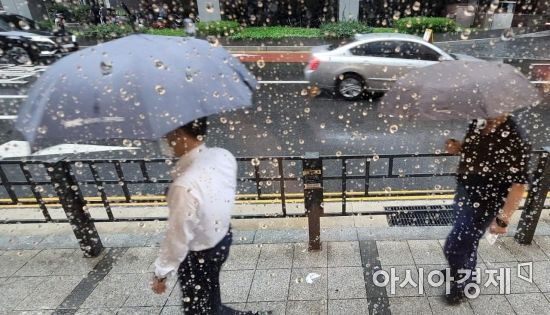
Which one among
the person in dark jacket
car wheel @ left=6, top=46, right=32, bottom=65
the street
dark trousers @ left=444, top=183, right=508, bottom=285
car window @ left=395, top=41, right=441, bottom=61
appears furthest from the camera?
car wheel @ left=6, top=46, right=32, bottom=65

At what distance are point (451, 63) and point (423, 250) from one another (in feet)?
5.00

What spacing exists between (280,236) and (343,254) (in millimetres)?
568

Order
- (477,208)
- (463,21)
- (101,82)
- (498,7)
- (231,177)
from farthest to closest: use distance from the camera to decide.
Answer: (498,7) < (463,21) < (477,208) < (231,177) < (101,82)

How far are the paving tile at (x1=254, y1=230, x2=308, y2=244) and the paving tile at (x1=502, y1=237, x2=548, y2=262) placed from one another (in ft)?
5.28

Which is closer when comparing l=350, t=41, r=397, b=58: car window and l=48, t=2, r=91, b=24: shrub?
l=350, t=41, r=397, b=58: car window

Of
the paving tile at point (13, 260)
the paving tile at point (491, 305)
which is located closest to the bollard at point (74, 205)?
the paving tile at point (13, 260)

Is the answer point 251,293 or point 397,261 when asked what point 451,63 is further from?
point 251,293

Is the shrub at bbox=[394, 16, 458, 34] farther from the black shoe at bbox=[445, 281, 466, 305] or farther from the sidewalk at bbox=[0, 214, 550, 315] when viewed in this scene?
the black shoe at bbox=[445, 281, 466, 305]

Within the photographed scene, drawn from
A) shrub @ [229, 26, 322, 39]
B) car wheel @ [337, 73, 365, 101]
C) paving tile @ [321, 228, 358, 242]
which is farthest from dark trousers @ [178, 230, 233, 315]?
shrub @ [229, 26, 322, 39]

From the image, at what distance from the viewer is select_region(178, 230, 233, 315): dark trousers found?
5.33 feet

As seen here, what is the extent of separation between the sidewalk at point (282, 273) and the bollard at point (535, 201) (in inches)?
4.4

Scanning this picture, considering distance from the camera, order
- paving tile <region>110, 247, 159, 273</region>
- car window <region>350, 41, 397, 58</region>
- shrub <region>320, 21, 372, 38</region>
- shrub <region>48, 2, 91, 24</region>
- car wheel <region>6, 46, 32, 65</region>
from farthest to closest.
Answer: car wheel <region>6, 46, 32, 65</region>
shrub <region>48, 2, 91, 24</region>
shrub <region>320, 21, 372, 38</region>
car window <region>350, 41, 397, 58</region>
paving tile <region>110, 247, 159, 273</region>

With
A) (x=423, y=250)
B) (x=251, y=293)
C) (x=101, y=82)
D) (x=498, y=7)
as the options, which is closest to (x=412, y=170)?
(x=423, y=250)

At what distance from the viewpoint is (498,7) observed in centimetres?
827
